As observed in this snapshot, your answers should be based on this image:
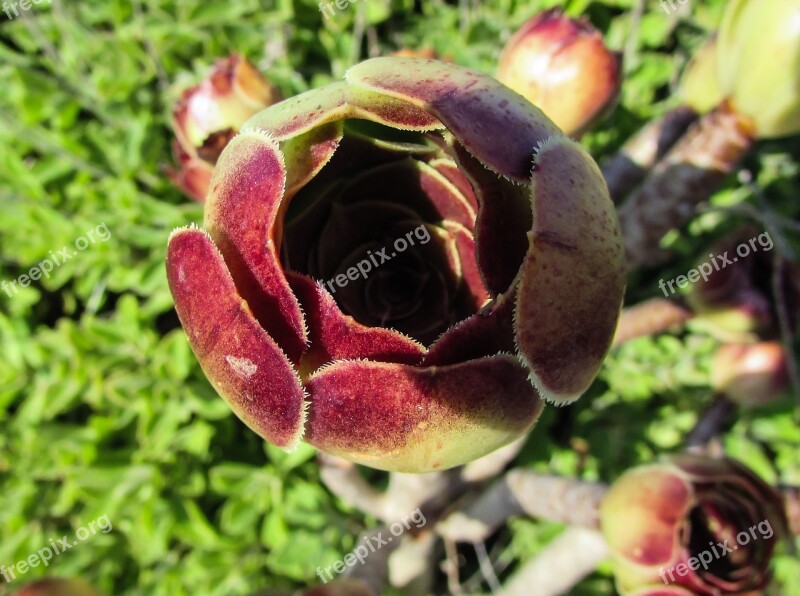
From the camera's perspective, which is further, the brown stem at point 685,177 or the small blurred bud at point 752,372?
the small blurred bud at point 752,372

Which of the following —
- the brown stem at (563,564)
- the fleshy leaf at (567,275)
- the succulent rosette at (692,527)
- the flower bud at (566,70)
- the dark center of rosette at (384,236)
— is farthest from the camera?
the brown stem at (563,564)

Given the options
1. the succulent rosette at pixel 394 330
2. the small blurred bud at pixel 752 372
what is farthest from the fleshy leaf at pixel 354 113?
the small blurred bud at pixel 752 372

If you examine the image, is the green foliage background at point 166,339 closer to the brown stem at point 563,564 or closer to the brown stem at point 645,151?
the brown stem at point 563,564

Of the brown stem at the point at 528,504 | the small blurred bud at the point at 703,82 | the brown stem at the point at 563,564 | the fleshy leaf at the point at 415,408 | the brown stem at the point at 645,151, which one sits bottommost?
the brown stem at the point at 563,564

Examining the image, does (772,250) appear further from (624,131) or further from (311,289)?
(311,289)

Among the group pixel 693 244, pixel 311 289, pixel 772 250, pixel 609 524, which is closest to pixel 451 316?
pixel 311 289

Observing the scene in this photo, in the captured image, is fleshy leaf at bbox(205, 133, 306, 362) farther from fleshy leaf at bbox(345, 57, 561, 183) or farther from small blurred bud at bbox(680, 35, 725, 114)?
small blurred bud at bbox(680, 35, 725, 114)
